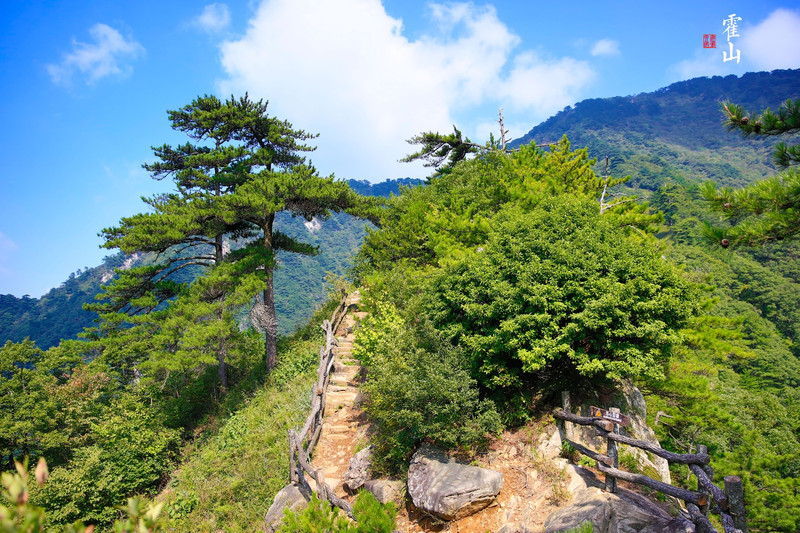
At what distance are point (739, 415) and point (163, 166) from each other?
29283 mm

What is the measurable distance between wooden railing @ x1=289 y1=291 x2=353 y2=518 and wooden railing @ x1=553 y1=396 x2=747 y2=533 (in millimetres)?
4402

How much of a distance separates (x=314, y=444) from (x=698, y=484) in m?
8.09

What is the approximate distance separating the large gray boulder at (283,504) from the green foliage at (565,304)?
14.8 ft

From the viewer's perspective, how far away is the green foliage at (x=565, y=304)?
691 centimetres

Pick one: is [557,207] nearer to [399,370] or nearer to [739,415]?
[399,370]

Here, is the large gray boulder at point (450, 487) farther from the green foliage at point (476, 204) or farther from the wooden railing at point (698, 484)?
the green foliage at point (476, 204)

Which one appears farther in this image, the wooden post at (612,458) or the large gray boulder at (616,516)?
the wooden post at (612,458)

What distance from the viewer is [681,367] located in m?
11.6

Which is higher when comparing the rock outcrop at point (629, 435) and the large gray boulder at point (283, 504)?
the rock outcrop at point (629, 435)

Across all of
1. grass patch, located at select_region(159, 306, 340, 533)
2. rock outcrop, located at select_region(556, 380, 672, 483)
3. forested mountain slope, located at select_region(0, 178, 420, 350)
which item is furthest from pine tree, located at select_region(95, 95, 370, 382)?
forested mountain slope, located at select_region(0, 178, 420, 350)

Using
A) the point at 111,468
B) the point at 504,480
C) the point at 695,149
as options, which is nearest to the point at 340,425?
the point at 504,480

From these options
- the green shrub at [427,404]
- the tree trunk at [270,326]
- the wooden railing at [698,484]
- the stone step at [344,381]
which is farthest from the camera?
the tree trunk at [270,326]

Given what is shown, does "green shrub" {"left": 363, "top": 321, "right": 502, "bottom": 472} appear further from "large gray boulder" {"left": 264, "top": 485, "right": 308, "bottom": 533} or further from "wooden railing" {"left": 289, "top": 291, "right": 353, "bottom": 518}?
A: "large gray boulder" {"left": 264, "top": 485, "right": 308, "bottom": 533}

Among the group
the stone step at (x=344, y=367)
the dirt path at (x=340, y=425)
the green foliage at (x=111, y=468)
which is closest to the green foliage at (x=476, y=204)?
the stone step at (x=344, y=367)
